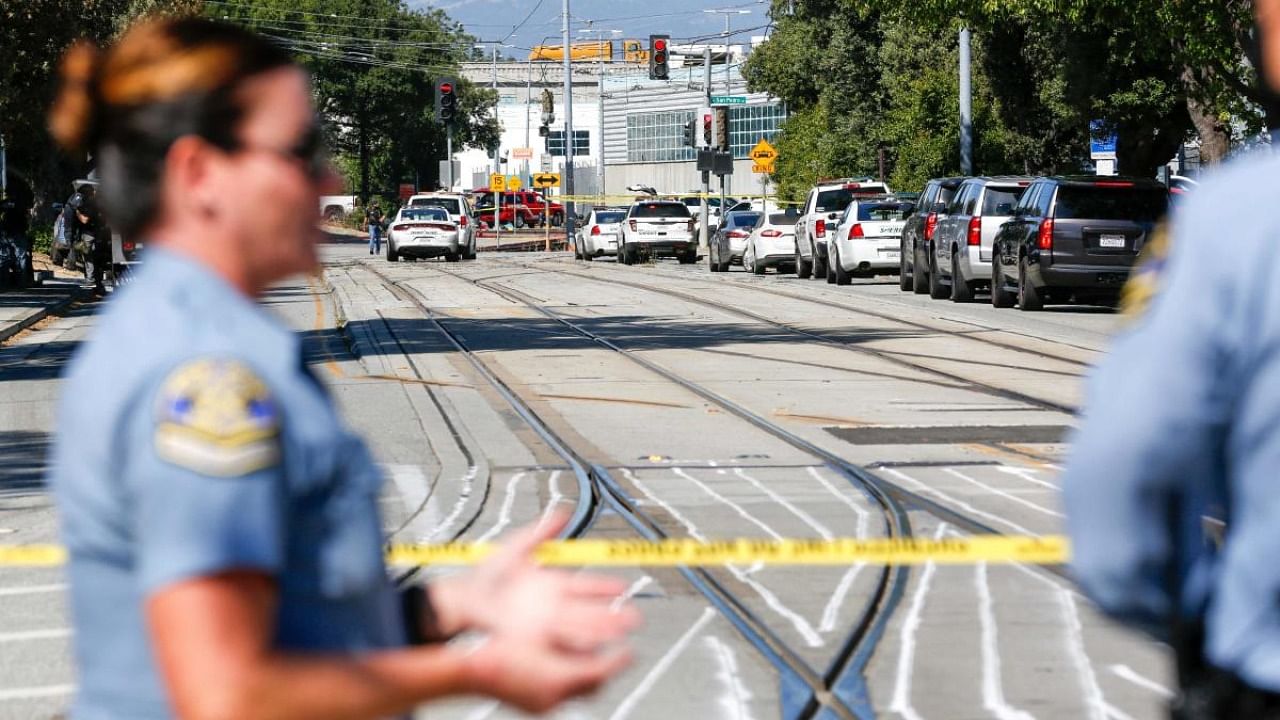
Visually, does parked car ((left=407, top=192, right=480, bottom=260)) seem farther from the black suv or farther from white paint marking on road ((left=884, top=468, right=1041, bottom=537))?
white paint marking on road ((left=884, top=468, right=1041, bottom=537))

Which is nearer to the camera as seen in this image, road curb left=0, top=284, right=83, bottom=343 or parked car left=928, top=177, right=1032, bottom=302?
road curb left=0, top=284, right=83, bottom=343

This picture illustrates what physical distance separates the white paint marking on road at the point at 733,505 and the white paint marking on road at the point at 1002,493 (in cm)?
136

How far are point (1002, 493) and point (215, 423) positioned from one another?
9.23 meters

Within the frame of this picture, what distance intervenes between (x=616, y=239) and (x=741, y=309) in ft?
83.9

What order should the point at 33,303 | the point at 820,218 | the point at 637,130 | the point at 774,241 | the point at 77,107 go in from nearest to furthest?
the point at 77,107 → the point at 33,303 → the point at 820,218 → the point at 774,241 → the point at 637,130

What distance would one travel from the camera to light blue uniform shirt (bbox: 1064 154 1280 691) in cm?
225

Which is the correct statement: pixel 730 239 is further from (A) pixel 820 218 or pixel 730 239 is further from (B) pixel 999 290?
(B) pixel 999 290

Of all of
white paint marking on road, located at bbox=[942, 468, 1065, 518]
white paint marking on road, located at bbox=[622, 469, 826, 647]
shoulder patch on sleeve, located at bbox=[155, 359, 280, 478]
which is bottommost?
white paint marking on road, located at bbox=[942, 468, 1065, 518]

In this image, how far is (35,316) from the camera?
1117 inches

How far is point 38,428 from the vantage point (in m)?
15.1

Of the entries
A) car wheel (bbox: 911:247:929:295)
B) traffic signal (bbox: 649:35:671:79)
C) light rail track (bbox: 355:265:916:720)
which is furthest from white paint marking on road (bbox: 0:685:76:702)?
traffic signal (bbox: 649:35:671:79)

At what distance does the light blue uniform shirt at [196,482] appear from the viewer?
2.08m

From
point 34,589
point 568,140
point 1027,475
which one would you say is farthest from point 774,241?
point 34,589

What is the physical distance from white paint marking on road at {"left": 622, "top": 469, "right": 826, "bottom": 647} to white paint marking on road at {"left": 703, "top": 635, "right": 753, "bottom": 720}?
1.02 ft
